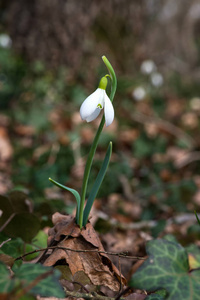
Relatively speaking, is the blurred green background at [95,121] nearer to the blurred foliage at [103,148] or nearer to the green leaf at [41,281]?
the blurred foliage at [103,148]

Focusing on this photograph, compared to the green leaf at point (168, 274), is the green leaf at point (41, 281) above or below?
above

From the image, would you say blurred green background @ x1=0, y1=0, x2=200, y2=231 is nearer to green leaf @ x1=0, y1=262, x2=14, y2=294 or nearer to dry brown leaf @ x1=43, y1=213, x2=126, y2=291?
dry brown leaf @ x1=43, y1=213, x2=126, y2=291

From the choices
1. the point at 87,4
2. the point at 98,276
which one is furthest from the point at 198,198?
the point at 87,4

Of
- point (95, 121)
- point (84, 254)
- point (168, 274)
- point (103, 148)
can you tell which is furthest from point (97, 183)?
point (95, 121)

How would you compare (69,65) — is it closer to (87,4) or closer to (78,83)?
(78,83)

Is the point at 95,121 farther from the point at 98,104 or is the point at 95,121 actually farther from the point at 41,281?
the point at 41,281

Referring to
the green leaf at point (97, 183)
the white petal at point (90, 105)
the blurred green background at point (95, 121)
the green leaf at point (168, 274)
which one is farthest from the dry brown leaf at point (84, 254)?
the blurred green background at point (95, 121)
